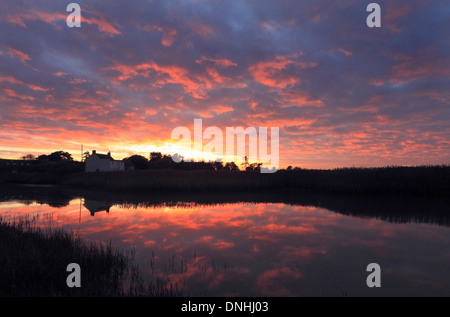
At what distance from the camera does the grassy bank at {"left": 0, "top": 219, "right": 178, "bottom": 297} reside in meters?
5.11

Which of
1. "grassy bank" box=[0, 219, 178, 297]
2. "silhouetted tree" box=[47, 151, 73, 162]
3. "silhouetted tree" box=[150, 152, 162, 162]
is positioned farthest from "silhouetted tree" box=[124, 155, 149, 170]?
"grassy bank" box=[0, 219, 178, 297]

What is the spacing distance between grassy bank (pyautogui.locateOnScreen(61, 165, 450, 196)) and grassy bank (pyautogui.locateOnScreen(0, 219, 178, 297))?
70.3ft

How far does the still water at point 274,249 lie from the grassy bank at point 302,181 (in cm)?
1279

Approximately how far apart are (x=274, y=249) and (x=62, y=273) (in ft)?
21.3

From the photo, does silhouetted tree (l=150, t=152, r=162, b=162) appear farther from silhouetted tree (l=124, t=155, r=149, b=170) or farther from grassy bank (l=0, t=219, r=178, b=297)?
grassy bank (l=0, t=219, r=178, b=297)

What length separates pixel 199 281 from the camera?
20.7 ft

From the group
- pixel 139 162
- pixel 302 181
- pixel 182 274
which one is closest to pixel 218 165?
pixel 139 162

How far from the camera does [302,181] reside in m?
34.1

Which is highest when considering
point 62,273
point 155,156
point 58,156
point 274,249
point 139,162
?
point 155,156

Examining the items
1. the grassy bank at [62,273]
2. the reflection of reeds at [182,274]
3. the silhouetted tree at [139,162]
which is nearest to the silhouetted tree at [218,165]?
the silhouetted tree at [139,162]

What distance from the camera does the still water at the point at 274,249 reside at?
620 centimetres

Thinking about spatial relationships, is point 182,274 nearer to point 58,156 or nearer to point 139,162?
point 139,162

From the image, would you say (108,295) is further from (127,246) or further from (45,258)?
(127,246)
